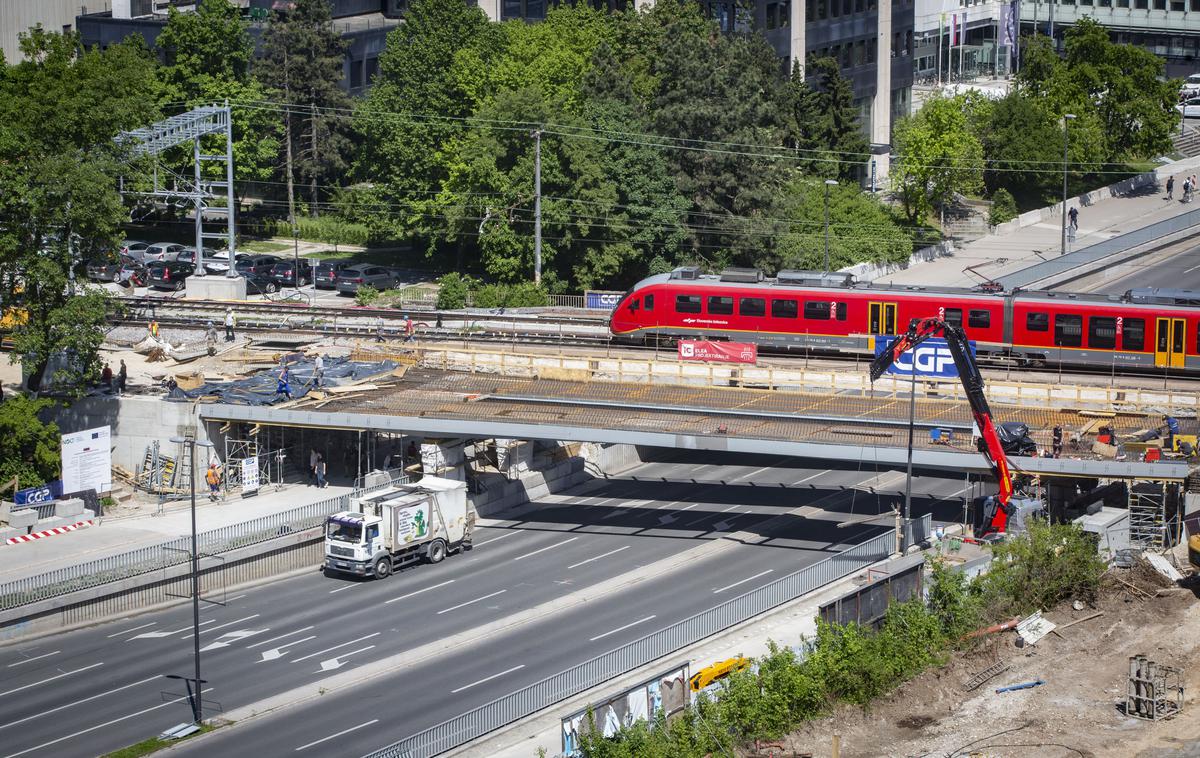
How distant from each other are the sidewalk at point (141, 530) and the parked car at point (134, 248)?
38105mm

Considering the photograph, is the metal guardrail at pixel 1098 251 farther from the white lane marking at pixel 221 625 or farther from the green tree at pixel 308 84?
the white lane marking at pixel 221 625

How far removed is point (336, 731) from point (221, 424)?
25.3 meters

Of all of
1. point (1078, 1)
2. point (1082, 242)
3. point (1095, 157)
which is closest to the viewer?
point (1082, 242)

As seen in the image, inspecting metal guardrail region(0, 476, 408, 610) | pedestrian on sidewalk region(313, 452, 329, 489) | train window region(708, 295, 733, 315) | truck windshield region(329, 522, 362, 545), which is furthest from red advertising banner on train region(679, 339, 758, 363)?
truck windshield region(329, 522, 362, 545)

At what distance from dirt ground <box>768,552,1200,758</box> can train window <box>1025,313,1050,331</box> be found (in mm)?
18756

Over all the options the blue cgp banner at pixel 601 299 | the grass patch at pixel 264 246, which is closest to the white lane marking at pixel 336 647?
the blue cgp banner at pixel 601 299

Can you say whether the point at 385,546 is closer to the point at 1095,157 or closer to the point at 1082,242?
the point at 1082,242

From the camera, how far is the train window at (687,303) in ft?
243

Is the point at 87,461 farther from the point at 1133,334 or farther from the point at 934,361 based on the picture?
the point at 1133,334

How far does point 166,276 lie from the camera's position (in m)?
93.0

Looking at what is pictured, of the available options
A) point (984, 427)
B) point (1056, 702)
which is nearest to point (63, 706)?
point (1056, 702)

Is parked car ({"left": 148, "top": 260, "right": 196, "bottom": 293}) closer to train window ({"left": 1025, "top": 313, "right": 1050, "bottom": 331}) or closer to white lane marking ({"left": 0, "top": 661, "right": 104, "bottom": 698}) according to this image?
white lane marking ({"left": 0, "top": 661, "right": 104, "bottom": 698})

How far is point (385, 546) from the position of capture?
55.8 meters

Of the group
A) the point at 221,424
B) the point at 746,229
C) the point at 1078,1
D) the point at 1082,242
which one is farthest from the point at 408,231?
the point at 1078,1
